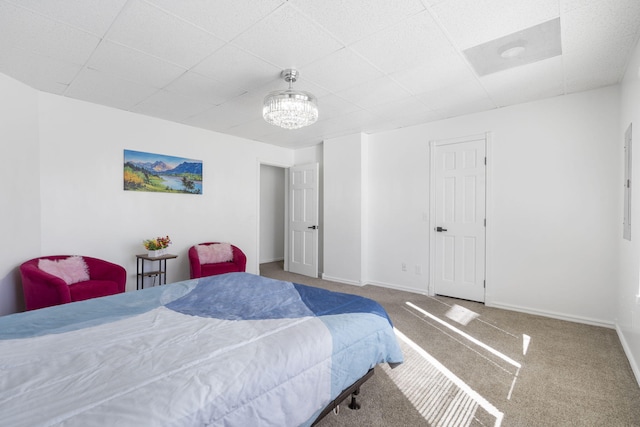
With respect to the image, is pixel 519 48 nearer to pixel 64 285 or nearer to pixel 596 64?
pixel 596 64

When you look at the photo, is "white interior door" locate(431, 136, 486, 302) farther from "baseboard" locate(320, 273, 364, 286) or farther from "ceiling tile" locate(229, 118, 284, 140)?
"ceiling tile" locate(229, 118, 284, 140)

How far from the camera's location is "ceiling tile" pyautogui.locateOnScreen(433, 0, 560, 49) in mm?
1860

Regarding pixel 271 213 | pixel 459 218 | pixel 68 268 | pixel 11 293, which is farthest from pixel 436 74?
pixel 271 213

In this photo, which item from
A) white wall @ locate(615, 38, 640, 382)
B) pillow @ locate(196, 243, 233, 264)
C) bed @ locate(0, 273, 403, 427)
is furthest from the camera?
pillow @ locate(196, 243, 233, 264)

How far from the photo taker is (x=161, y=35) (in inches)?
85.4

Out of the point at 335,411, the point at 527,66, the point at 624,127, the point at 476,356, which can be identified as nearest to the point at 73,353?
the point at 335,411

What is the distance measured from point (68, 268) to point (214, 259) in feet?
5.40

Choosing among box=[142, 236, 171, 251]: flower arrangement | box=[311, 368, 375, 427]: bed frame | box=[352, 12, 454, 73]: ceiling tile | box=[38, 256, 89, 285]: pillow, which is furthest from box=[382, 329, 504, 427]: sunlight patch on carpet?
box=[38, 256, 89, 285]: pillow

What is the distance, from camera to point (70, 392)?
101 centimetres

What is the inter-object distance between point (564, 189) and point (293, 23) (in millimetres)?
3322

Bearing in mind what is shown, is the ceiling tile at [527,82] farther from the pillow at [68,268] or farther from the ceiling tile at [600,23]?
the pillow at [68,268]

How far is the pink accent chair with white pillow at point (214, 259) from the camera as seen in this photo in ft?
13.1

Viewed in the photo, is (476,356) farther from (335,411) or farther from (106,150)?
(106,150)

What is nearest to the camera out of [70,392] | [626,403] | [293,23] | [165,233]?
[70,392]
